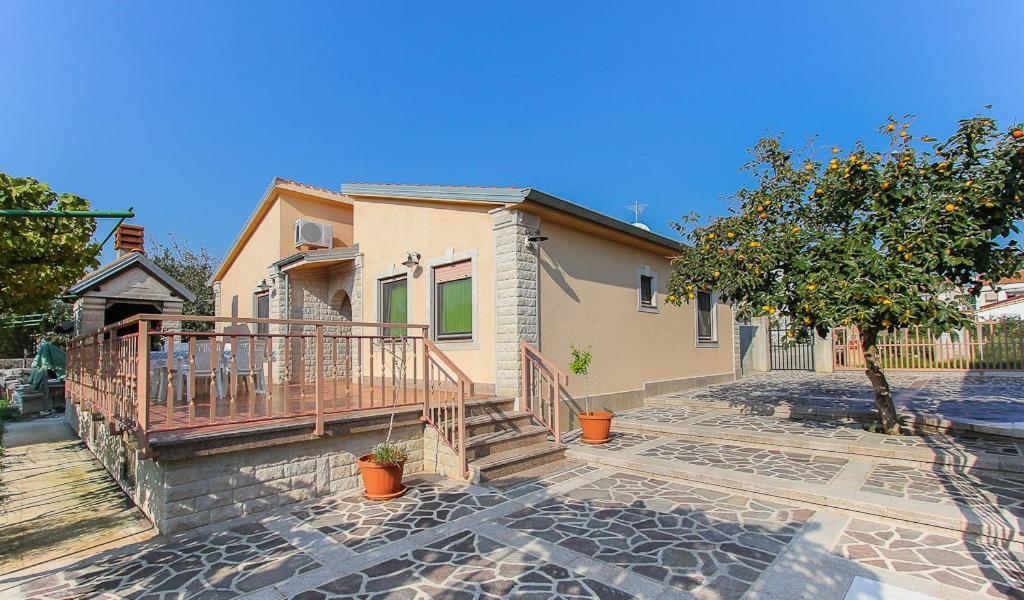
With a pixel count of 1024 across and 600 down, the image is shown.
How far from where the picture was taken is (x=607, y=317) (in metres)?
9.37

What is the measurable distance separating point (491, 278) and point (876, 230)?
196 inches

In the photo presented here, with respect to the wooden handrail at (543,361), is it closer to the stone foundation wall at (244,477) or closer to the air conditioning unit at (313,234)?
the stone foundation wall at (244,477)

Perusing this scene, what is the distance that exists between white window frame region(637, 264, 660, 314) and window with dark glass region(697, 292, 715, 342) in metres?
2.35

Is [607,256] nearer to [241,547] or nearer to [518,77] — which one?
[241,547]

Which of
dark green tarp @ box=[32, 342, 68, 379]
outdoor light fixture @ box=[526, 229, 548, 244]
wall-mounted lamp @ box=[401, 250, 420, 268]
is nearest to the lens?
outdoor light fixture @ box=[526, 229, 548, 244]

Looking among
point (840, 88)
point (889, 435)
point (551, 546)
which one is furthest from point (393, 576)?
point (840, 88)

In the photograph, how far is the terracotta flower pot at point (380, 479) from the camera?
5309 millimetres

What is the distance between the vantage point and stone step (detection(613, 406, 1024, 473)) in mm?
5652

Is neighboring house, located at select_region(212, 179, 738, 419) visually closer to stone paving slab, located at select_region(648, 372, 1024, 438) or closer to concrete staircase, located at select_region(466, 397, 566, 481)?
concrete staircase, located at select_region(466, 397, 566, 481)

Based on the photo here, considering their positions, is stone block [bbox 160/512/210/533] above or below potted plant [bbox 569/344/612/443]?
below

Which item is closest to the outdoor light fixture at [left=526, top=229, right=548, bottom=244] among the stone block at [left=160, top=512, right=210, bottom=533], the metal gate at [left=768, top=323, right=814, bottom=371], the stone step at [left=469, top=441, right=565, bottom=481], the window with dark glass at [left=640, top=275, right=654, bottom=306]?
the stone step at [left=469, top=441, right=565, bottom=481]

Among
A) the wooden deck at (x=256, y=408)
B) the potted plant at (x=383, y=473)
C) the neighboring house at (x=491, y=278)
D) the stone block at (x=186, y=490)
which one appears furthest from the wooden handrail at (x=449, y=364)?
the stone block at (x=186, y=490)

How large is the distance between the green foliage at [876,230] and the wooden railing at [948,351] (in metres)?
8.74

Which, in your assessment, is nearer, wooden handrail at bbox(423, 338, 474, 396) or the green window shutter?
wooden handrail at bbox(423, 338, 474, 396)
